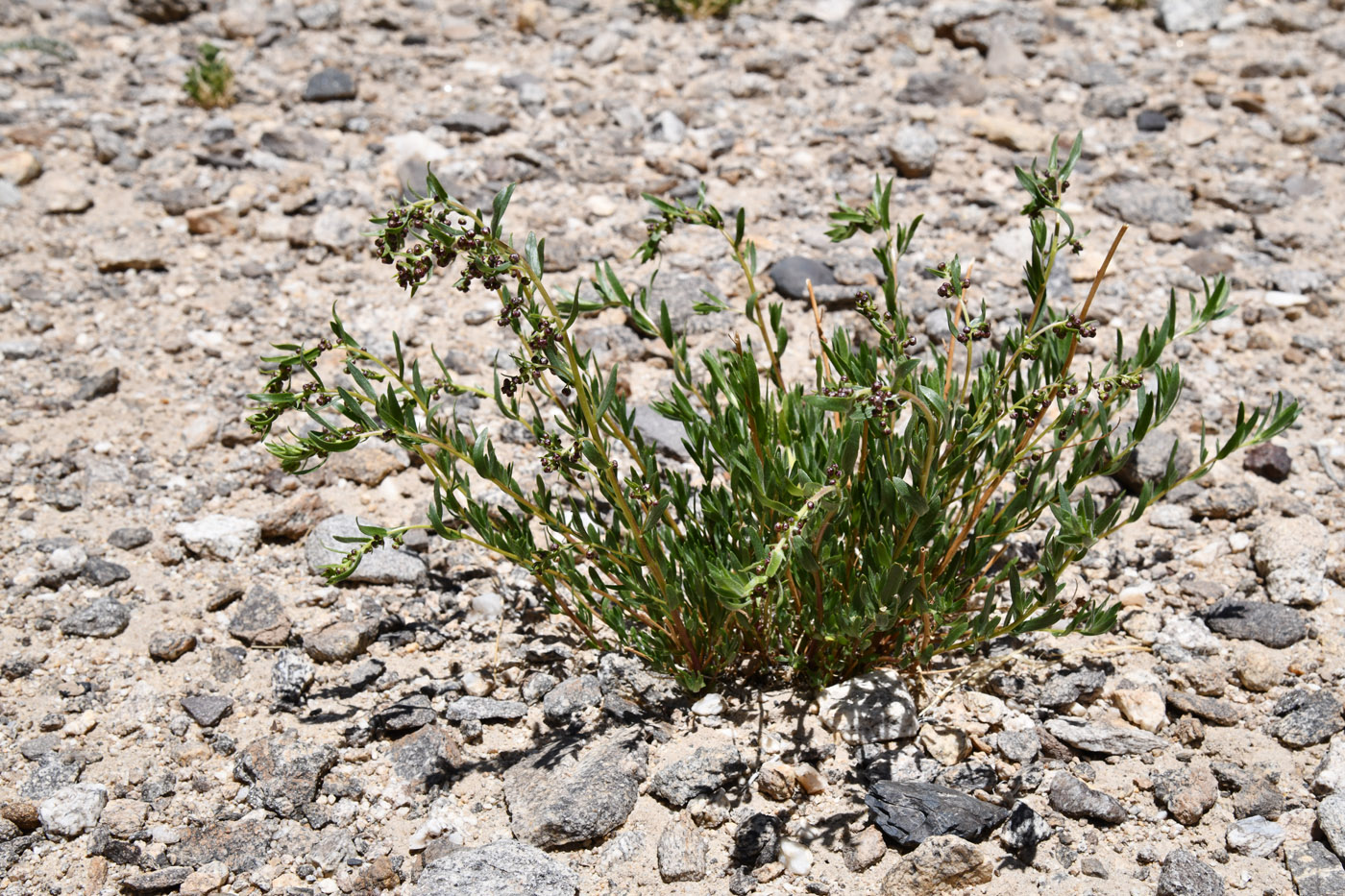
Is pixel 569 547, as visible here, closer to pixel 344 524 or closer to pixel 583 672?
pixel 583 672

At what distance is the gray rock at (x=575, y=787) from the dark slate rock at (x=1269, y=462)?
2.55 m

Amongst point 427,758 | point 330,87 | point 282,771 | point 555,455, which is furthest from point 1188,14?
point 282,771

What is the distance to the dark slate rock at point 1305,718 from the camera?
119 inches

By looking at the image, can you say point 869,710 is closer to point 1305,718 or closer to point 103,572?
point 1305,718

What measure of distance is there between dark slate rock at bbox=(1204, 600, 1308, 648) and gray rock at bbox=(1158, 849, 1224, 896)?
3.10ft

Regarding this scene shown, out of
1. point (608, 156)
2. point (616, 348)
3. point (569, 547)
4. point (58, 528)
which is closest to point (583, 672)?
point (569, 547)

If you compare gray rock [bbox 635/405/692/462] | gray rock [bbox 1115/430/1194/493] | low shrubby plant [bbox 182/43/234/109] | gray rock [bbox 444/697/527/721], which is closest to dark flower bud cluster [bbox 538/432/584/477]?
gray rock [bbox 444/697/527/721]

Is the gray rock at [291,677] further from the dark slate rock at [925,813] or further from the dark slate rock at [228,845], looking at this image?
the dark slate rock at [925,813]

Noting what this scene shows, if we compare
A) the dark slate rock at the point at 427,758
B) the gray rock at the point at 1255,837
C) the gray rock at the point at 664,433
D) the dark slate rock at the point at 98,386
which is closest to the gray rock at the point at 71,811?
the dark slate rock at the point at 427,758

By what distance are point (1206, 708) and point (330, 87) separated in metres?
5.41

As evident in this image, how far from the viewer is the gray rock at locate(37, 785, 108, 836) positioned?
9.37ft

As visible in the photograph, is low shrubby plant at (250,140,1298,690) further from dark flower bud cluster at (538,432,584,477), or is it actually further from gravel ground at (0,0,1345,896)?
gravel ground at (0,0,1345,896)

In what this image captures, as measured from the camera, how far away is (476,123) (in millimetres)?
5918

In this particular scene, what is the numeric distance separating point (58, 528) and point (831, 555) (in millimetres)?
2744
